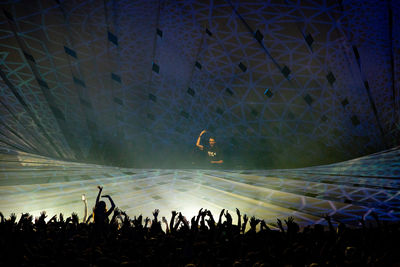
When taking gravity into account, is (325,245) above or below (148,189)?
below

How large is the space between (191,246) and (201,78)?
8.85 meters

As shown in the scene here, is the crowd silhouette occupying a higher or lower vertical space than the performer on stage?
lower

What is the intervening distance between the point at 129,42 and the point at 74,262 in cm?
872

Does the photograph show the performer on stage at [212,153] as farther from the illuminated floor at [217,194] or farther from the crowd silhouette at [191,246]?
the crowd silhouette at [191,246]

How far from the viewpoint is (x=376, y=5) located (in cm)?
675

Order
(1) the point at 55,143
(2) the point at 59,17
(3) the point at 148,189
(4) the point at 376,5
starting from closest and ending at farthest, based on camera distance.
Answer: (3) the point at 148,189 → (4) the point at 376,5 → (2) the point at 59,17 → (1) the point at 55,143

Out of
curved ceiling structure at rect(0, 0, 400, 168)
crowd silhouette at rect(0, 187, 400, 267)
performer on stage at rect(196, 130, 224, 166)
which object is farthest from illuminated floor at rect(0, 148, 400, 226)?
curved ceiling structure at rect(0, 0, 400, 168)

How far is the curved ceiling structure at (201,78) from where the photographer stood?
A: 7473mm

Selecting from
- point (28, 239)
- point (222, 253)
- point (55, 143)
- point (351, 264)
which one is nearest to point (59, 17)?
point (55, 143)

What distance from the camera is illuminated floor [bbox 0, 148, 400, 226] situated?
3.07 meters

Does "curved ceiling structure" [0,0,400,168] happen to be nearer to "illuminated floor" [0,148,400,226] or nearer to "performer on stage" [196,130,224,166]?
"performer on stage" [196,130,224,166]

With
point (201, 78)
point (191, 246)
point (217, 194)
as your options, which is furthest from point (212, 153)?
point (191, 246)

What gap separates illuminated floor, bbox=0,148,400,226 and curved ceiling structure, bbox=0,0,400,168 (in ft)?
14.4

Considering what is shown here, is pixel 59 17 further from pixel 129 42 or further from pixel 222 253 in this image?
pixel 222 253
